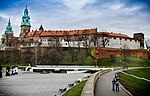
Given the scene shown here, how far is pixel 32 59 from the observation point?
2555 centimetres

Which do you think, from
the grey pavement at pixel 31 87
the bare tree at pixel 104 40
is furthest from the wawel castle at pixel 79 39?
the grey pavement at pixel 31 87

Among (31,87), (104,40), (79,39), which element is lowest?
(31,87)

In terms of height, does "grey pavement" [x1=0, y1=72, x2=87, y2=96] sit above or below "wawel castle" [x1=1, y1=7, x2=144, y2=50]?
below

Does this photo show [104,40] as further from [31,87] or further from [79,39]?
[31,87]

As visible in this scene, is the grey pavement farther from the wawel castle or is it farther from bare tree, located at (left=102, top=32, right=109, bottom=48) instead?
bare tree, located at (left=102, top=32, right=109, bottom=48)

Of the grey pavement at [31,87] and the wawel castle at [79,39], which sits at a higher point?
the wawel castle at [79,39]

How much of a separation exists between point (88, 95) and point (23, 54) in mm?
24331

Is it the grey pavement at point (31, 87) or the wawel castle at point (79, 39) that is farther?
the wawel castle at point (79, 39)

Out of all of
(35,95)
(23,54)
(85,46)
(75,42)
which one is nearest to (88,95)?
(35,95)

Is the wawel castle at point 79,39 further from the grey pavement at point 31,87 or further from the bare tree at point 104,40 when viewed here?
the grey pavement at point 31,87

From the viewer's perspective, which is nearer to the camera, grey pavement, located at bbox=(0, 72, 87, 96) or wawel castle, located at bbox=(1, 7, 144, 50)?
grey pavement, located at bbox=(0, 72, 87, 96)

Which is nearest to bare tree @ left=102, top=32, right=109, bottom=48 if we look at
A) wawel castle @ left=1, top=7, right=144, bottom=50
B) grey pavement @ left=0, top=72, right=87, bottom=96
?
wawel castle @ left=1, top=7, right=144, bottom=50

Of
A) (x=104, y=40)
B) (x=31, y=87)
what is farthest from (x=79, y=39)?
(x=31, y=87)

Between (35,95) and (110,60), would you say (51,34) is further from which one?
(35,95)
